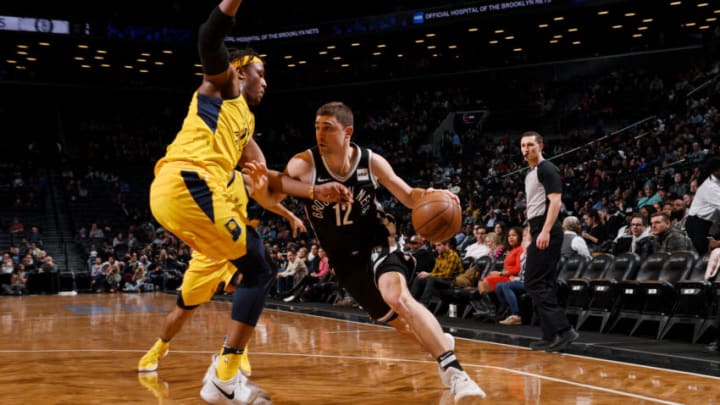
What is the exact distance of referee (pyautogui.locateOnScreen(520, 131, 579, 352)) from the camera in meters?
5.89

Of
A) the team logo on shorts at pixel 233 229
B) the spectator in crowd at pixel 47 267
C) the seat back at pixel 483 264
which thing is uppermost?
the team logo on shorts at pixel 233 229

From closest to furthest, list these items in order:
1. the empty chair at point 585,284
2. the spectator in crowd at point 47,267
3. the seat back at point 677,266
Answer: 1. the seat back at point 677,266
2. the empty chair at point 585,284
3. the spectator in crowd at point 47,267

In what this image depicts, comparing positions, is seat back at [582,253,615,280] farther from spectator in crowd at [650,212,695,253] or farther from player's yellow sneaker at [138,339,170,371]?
player's yellow sneaker at [138,339,170,371]

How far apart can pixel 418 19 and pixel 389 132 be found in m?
5.15

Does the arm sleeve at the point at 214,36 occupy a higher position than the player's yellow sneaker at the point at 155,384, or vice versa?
the arm sleeve at the point at 214,36

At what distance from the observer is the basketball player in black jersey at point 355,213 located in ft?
13.1

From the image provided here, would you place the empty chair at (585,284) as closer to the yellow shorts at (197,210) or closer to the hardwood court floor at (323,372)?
the hardwood court floor at (323,372)

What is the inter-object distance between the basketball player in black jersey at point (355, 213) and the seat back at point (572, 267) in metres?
4.37

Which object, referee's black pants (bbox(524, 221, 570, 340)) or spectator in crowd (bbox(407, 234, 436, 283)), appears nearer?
referee's black pants (bbox(524, 221, 570, 340))

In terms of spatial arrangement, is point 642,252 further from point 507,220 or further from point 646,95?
point 646,95

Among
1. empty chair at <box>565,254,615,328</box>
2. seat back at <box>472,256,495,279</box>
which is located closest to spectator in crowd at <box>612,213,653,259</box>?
empty chair at <box>565,254,615,328</box>

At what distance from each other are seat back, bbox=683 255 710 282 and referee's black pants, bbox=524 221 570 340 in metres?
1.44

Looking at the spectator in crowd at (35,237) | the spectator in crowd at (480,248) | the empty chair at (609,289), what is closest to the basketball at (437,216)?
the empty chair at (609,289)

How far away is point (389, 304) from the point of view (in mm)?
3900
